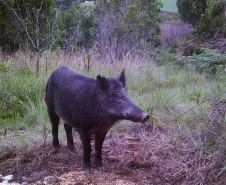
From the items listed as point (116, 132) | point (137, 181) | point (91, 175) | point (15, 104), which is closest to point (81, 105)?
point (91, 175)

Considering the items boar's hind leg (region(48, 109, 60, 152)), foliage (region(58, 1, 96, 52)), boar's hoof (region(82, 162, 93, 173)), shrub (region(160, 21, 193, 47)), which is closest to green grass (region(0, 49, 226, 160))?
boar's hind leg (region(48, 109, 60, 152))

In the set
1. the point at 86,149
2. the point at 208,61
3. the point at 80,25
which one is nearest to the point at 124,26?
the point at 80,25

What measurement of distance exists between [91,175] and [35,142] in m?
1.11

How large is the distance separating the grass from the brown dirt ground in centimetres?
19

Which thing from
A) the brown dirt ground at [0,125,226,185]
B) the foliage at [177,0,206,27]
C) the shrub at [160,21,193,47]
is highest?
the foliage at [177,0,206,27]

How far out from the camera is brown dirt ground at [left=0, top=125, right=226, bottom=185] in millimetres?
3105

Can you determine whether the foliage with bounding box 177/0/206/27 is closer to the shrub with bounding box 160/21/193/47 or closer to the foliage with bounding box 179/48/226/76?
the shrub with bounding box 160/21/193/47

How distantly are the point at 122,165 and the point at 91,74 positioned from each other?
410 centimetres

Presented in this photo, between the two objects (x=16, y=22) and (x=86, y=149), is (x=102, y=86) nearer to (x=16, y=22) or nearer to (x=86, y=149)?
(x=86, y=149)

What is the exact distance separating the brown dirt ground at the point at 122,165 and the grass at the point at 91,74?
0.62ft

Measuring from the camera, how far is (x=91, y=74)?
286 inches

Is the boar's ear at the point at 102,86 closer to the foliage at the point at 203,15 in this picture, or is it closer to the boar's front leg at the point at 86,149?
the boar's front leg at the point at 86,149

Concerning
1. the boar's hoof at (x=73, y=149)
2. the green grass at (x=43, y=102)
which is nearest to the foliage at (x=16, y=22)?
the green grass at (x=43, y=102)

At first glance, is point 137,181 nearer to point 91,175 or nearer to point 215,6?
point 91,175
